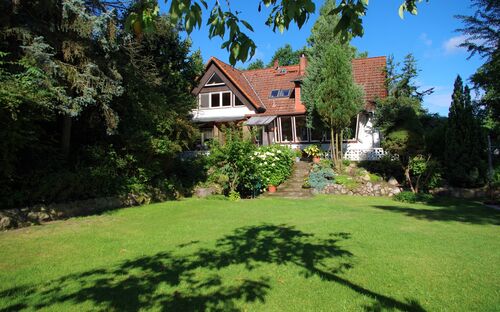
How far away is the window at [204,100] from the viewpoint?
2995 cm

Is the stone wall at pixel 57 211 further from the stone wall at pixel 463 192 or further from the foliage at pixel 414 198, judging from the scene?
the stone wall at pixel 463 192

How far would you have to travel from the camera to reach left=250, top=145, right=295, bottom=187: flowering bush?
1812cm

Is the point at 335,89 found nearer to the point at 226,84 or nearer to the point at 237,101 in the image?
the point at 237,101

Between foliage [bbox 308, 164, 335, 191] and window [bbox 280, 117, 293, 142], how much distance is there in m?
9.39

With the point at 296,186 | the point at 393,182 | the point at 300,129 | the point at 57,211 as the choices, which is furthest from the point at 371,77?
the point at 57,211

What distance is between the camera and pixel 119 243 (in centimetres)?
751

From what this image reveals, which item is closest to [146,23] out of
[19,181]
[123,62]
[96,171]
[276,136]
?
[19,181]

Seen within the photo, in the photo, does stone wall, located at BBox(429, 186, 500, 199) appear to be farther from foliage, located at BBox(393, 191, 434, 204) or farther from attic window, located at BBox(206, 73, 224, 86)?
attic window, located at BBox(206, 73, 224, 86)

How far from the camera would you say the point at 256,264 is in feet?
19.0

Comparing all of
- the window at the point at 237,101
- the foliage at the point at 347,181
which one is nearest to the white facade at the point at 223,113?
the window at the point at 237,101

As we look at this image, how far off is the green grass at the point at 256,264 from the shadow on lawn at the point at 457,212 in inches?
7.6

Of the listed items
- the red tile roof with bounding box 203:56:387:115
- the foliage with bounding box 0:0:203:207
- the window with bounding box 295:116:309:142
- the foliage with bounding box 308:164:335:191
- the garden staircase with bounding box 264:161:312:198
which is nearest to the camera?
the foliage with bounding box 0:0:203:207

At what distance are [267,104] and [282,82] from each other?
280 cm

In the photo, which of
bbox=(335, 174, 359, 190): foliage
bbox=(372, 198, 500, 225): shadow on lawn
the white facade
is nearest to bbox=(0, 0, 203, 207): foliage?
bbox=(335, 174, 359, 190): foliage
